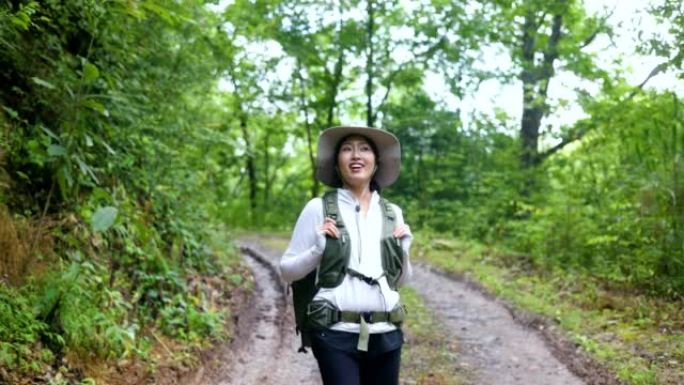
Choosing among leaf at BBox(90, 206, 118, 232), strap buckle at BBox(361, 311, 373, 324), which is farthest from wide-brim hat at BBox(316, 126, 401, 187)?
leaf at BBox(90, 206, 118, 232)

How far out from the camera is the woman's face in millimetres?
3354

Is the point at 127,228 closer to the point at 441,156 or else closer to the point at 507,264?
the point at 507,264

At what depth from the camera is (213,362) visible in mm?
7109

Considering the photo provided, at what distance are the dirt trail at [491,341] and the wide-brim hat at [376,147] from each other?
4084 millimetres

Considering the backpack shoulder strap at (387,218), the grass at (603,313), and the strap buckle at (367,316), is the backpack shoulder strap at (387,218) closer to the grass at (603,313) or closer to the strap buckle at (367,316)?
the strap buckle at (367,316)

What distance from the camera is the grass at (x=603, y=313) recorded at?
22.6 ft

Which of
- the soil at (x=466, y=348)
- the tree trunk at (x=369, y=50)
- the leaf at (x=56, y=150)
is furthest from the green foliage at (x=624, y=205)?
the tree trunk at (x=369, y=50)

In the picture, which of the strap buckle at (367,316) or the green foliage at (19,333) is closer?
the strap buckle at (367,316)

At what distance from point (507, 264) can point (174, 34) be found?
834 centimetres

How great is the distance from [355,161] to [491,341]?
585 centimetres

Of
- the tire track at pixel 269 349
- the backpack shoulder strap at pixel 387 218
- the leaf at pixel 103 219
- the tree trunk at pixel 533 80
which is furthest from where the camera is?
the tree trunk at pixel 533 80

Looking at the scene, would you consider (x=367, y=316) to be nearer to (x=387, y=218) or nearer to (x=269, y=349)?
(x=387, y=218)

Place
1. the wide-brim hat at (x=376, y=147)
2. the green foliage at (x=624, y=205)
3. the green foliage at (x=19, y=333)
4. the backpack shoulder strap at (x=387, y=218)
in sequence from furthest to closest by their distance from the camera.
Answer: the green foliage at (x=624, y=205) → the green foliage at (x=19, y=333) → the wide-brim hat at (x=376, y=147) → the backpack shoulder strap at (x=387, y=218)

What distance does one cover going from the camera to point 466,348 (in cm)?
817
